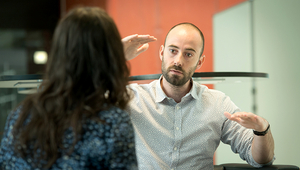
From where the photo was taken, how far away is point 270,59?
323 cm

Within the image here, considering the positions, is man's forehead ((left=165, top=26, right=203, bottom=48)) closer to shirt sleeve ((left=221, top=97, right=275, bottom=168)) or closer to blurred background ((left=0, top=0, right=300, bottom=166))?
shirt sleeve ((left=221, top=97, right=275, bottom=168))

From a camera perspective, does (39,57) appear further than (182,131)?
Yes

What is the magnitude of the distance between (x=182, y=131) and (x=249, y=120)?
39 centimetres

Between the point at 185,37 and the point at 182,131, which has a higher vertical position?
the point at 185,37

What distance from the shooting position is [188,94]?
5.08ft

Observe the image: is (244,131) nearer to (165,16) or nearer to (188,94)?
(188,94)

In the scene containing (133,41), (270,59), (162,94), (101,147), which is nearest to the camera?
(101,147)

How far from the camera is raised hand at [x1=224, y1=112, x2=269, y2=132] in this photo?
115cm

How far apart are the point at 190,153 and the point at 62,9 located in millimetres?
4083

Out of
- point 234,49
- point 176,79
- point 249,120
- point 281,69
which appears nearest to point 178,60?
point 176,79

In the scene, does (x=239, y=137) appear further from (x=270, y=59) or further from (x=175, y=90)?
(x=270, y=59)

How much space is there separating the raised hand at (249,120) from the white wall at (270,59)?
197 cm

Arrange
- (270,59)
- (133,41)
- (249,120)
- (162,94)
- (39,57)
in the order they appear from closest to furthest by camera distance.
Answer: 1. (249,120)
2. (133,41)
3. (162,94)
4. (270,59)
5. (39,57)

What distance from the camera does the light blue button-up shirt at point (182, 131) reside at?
4.74 ft
